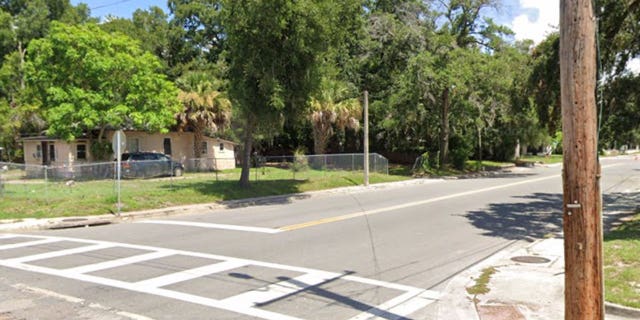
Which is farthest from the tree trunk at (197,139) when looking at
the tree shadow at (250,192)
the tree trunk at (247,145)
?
the tree trunk at (247,145)

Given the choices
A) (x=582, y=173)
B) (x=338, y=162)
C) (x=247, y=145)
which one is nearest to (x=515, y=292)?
(x=582, y=173)

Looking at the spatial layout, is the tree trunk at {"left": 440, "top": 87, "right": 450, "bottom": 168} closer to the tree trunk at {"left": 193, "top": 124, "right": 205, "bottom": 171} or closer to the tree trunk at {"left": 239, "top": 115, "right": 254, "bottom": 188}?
the tree trunk at {"left": 239, "top": 115, "right": 254, "bottom": 188}

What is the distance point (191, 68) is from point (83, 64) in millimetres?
18426

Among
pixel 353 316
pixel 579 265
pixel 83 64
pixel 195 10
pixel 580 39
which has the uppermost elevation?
pixel 195 10

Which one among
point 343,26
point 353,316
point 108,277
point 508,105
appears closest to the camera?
point 353,316

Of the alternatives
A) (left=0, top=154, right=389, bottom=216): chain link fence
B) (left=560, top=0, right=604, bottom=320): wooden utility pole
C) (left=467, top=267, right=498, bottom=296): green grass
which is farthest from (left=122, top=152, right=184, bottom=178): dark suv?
(left=560, top=0, right=604, bottom=320): wooden utility pole

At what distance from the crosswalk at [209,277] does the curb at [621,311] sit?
2142mm

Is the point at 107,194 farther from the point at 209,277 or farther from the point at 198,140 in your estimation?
the point at 198,140

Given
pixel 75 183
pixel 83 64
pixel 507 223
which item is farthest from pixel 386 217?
pixel 83 64

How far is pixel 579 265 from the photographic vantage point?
4594 mm

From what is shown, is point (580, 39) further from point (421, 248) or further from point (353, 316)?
point (421, 248)

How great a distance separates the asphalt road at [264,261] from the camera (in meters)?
6.57

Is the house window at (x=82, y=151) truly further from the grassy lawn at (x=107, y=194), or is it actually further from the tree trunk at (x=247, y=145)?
the tree trunk at (x=247, y=145)

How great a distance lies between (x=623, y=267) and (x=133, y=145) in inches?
1222
